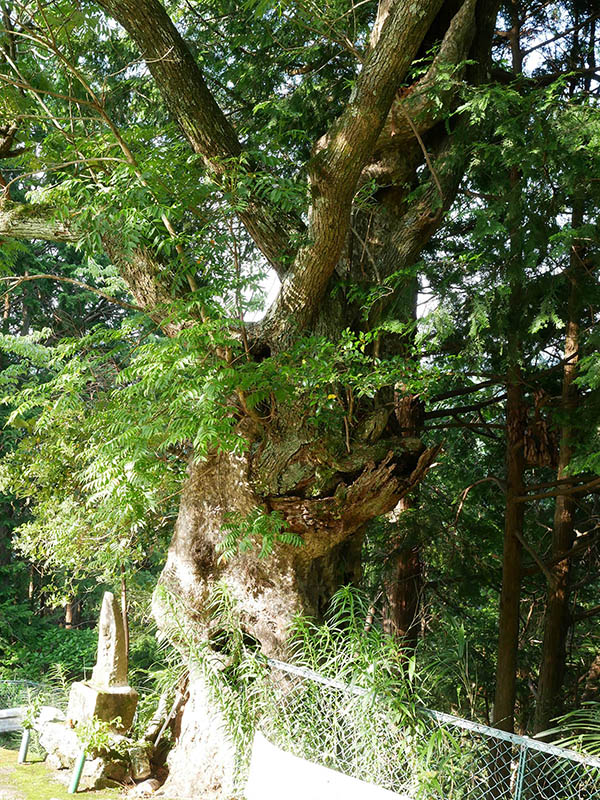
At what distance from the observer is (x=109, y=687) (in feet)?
19.9

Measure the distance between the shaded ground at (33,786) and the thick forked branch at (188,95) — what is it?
171 inches

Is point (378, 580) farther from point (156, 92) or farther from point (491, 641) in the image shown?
point (156, 92)

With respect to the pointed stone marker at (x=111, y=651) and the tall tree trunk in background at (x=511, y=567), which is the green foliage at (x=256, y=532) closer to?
the pointed stone marker at (x=111, y=651)

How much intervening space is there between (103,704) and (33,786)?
0.74 meters

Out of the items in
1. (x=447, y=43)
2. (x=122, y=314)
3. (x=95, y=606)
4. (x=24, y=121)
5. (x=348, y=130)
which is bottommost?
(x=95, y=606)

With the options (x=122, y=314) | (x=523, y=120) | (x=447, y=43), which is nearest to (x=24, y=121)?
(x=447, y=43)

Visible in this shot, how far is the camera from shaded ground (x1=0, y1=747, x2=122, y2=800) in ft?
16.9

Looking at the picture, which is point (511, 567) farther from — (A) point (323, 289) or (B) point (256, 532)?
(A) point (323, 289)

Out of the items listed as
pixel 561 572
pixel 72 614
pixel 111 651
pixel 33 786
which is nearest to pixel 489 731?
pixel 33 786

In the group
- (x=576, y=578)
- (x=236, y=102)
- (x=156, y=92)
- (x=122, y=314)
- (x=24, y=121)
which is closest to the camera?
(x=24, y=121)

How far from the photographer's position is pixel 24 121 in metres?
6.32

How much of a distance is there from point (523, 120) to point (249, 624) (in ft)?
14.3

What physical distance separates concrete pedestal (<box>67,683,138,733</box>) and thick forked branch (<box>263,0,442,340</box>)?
3.97 m

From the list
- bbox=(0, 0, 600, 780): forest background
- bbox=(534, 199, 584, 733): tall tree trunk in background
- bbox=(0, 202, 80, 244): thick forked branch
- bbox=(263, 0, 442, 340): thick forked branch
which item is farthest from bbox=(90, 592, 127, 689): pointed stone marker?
bbox=(534, 199, 584, 733): tall tree trunk in background
